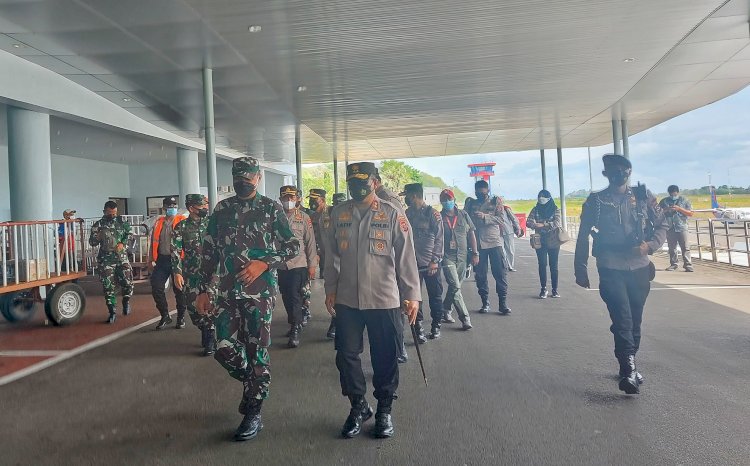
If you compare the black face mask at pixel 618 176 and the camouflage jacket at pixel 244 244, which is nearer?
the camouflage jacket at pixel 244 244

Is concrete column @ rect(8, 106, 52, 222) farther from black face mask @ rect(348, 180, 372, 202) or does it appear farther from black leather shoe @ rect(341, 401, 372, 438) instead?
black leather shoe @ rect(341, 401, 372, 438)

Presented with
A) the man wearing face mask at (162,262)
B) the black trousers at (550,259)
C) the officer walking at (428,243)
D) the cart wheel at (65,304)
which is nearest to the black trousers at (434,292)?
the officer walking at (428,243)

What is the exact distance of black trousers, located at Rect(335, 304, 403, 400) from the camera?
3463 mm

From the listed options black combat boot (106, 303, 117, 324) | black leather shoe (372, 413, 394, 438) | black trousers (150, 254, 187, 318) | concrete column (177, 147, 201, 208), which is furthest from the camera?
concrete column (177, 147, 201, 208)

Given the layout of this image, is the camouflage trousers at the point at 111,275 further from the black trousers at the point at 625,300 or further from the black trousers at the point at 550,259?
the black trousers at the point at 625,300

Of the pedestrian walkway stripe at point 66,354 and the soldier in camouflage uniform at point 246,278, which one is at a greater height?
→ the soldier in camouflage uniform at point 246,278

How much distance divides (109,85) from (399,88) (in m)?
6.16

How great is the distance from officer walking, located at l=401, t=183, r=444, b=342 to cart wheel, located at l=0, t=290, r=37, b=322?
6.11 metres

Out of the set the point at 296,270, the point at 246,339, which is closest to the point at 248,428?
the point at 246,339

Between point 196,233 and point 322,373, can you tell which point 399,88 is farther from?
point 322,373

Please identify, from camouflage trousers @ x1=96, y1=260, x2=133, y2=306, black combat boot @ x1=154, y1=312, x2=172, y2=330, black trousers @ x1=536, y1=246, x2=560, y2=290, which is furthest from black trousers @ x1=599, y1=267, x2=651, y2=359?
camouflage trousers @ x1=96, y1=260, x2=133, y2=306

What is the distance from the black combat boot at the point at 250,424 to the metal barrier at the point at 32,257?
4.83 metres

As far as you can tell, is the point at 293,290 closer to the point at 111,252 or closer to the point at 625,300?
the point at 111,252

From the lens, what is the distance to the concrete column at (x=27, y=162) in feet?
33.3
